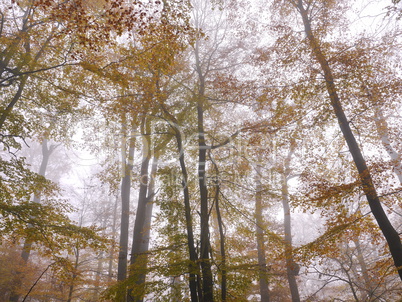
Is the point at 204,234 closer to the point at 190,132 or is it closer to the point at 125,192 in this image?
the point at 190,132

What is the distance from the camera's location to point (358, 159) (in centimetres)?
576

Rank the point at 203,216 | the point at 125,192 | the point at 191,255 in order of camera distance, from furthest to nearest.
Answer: the point at 125,192, the point at 203,216, the point at 191,255

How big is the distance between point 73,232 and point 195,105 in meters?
5.08

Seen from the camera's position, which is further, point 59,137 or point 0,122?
point 59,137

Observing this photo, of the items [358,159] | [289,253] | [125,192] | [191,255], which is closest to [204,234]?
[191,255]

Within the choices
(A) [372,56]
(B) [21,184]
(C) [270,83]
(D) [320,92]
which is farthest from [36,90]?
(A) [372,56]

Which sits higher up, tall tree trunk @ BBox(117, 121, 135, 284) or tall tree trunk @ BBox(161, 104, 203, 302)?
tall tree trunk @ BBox(117, 121, 135, 284)

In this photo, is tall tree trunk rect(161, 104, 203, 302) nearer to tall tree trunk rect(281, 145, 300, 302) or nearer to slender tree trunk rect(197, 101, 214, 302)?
slender tree trunk rect(197, 101, 214, 302)

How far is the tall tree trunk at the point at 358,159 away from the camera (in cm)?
508

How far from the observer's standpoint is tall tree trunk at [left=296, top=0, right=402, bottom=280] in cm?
508

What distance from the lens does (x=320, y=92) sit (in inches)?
267

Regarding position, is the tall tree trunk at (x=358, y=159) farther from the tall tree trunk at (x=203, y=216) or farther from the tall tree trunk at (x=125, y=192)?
the tall tree trunk at (x=125, y=192)

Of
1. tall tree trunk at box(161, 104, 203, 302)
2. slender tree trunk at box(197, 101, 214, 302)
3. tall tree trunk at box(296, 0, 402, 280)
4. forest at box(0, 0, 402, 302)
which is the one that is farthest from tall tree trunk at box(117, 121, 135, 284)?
tall tree trunk at box(296, 0, 402, 280)

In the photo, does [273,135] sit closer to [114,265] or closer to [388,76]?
[388,76]
